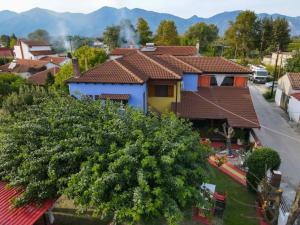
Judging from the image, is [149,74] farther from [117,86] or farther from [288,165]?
[288,165]

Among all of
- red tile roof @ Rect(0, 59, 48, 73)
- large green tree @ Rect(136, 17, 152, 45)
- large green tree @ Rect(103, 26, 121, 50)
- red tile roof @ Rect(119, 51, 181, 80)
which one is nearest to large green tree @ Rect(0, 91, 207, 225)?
red tile roof @ Rect(119, 51, 181, 80)

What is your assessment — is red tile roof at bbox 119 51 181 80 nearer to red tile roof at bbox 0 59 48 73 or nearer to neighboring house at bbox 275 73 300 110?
neighboring house at bbox 275 73 300 110

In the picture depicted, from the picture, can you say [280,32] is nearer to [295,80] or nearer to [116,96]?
[295,80]

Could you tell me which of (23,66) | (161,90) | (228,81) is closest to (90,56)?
(161,90)

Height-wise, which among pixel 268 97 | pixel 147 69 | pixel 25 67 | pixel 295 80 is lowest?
pixel 268 97

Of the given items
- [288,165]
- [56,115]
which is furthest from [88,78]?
[288,165]
